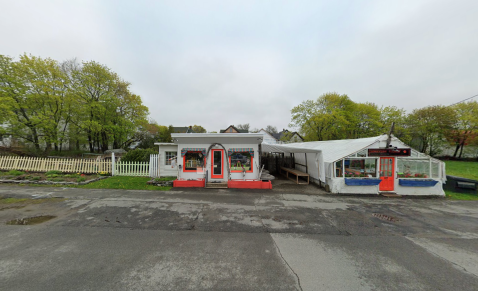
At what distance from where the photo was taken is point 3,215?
5.31m

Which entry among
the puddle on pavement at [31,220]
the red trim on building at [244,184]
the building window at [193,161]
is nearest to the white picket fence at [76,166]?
the building window at [193,161]

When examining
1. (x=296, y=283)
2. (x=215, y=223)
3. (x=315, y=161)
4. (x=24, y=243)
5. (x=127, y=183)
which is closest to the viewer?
(x=296, y=283)

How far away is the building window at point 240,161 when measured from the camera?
10.2 meters

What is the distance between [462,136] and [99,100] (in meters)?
53.0

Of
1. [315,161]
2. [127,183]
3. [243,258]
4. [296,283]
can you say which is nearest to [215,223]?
[243,258]

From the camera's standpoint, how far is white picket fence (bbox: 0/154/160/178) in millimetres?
11797

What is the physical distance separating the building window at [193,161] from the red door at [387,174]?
35.5 ft

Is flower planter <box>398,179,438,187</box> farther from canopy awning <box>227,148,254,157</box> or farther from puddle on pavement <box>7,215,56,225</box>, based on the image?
puddle on pavement <box>7,215,56,225</box>

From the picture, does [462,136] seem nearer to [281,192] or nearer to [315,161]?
[315,161]

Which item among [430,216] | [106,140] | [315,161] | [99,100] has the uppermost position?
[99,100]

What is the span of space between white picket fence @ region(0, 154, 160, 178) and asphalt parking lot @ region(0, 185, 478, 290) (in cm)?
494

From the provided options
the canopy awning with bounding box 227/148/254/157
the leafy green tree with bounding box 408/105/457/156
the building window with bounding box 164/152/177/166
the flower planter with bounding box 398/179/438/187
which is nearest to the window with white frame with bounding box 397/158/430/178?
the flower planter with bounding box 398/179/438/187

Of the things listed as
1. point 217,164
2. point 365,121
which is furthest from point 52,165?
point 365,121

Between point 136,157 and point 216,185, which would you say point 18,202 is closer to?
point 136,157
